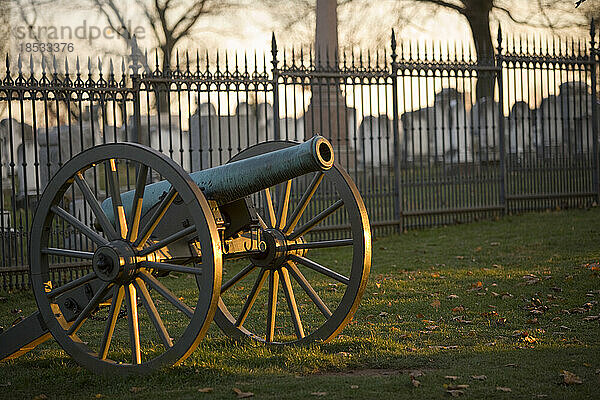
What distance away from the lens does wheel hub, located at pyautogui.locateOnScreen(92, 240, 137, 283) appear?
5.44m

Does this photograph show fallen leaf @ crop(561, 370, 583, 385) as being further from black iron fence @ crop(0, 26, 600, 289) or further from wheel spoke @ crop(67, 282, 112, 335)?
black iron fence @ crop(0, 26, 600, 289)

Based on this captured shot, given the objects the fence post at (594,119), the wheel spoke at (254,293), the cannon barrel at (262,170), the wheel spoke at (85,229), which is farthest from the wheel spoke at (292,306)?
the fence post at (594,119)

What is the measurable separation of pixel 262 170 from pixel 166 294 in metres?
1.02

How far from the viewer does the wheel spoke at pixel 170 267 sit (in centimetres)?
518

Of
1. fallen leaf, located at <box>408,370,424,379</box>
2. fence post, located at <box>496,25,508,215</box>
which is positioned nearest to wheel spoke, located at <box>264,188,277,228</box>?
fallen leaf, located at <box>408,370,424,379</box>

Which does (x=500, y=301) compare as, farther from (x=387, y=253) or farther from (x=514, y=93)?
(x=514, y=93)

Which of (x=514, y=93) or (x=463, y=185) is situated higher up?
(x=514, y=93)

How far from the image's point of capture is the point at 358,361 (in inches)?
232

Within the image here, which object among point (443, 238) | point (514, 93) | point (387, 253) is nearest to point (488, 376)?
point (387, 253)

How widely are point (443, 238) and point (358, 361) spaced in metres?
7.63

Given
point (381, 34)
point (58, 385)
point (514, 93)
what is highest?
point (381, 34)

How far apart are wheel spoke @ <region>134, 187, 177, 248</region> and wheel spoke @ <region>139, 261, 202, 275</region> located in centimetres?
15

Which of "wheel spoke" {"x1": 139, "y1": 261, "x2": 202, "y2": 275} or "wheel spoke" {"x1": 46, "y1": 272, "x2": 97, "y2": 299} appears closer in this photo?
"wheel spoke" {"x1": 139, "y1": 261, "x2": 202, "y2": 275}

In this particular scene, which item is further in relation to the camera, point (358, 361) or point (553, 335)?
point (553, 335)
